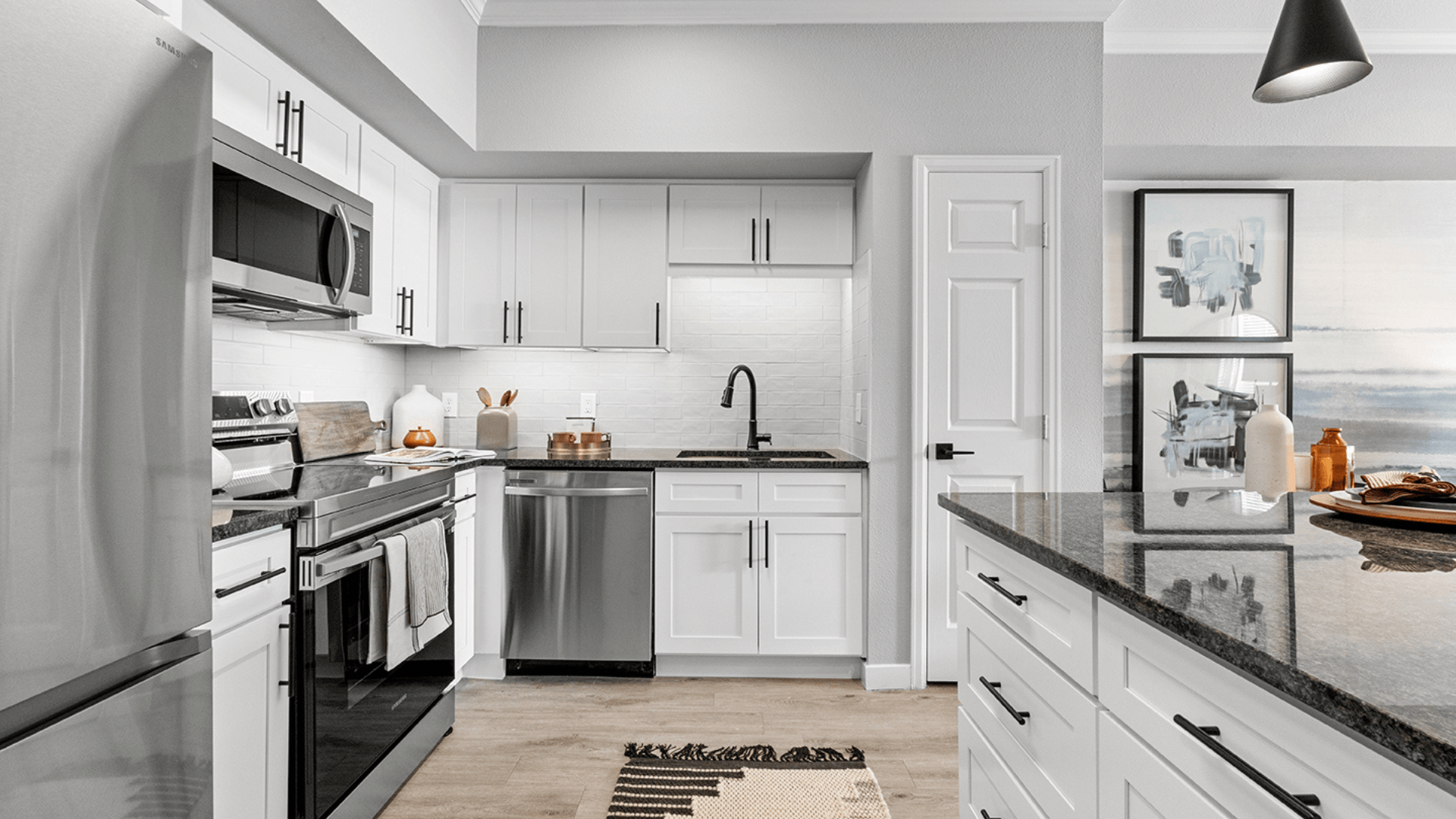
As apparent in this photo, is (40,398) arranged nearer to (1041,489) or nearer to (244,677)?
(244,677)

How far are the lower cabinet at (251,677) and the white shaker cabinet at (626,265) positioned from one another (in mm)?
1905

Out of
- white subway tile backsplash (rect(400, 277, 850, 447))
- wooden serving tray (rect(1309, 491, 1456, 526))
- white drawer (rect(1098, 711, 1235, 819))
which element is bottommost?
white drawer (rect(1098, 711, 1235, 819))

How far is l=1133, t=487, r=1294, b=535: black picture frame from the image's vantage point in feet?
4.22

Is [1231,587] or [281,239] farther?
[281,239]

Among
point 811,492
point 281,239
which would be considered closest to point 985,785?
point 811,492

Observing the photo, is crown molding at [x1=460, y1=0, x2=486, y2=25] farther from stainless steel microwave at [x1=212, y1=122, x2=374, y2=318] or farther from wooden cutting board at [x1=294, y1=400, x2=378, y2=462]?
wooden cutting board at [x1=294, y1=400, x2=378, y2=462]

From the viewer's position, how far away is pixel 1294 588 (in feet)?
2.96

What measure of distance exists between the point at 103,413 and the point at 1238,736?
1.39 metres

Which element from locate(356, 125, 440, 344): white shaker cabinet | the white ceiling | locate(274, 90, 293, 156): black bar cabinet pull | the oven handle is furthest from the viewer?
the white ceiling

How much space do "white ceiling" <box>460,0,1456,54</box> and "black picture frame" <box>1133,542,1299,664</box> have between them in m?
2.57

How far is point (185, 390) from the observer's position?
1123 mm

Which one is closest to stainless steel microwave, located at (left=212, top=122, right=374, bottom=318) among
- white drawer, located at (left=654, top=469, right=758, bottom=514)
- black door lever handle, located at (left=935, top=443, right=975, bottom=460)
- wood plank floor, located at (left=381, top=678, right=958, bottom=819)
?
white drawer, located at (left=654, top=469, right=758, bottom=514)

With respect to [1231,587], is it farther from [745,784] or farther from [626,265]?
[626,265]

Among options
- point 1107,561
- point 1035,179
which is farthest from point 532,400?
point 1107,561
